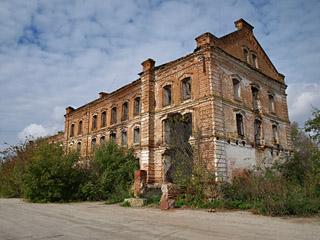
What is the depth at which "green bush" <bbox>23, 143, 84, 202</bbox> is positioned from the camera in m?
19.1

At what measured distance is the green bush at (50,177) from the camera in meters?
19.1

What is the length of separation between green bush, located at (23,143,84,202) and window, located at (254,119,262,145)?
12.9 metres

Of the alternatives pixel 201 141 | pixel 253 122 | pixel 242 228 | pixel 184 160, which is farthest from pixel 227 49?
pixel 242 228

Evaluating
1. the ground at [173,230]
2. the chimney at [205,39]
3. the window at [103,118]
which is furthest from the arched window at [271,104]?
the window at [103,118]

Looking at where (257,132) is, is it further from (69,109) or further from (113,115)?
(69,109)

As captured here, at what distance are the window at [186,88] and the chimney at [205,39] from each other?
2.49 metres

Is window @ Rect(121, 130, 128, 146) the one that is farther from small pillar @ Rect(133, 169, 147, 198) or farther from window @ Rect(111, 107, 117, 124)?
small pillar @ Rect(133, 169, 147, 198)

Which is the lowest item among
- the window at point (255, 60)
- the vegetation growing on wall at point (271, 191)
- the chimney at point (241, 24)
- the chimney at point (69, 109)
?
the vegetation growing on wall at point (271, 191)

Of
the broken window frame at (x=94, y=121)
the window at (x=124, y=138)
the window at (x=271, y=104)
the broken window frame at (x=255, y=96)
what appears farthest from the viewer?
the broken window frame at (x=94, y=121)

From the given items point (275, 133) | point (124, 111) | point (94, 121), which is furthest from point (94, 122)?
point (275, 133)

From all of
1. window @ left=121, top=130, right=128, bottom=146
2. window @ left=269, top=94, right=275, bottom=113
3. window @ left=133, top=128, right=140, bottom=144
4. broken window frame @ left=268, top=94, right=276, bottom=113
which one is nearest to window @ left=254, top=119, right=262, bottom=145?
window @ left=269, top=94, right=275, bottom=113

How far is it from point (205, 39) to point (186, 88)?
361cm

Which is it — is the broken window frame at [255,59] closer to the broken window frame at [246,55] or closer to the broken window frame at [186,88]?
the broken window frame at [246,55]

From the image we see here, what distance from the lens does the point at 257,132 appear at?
2109 centimetres
